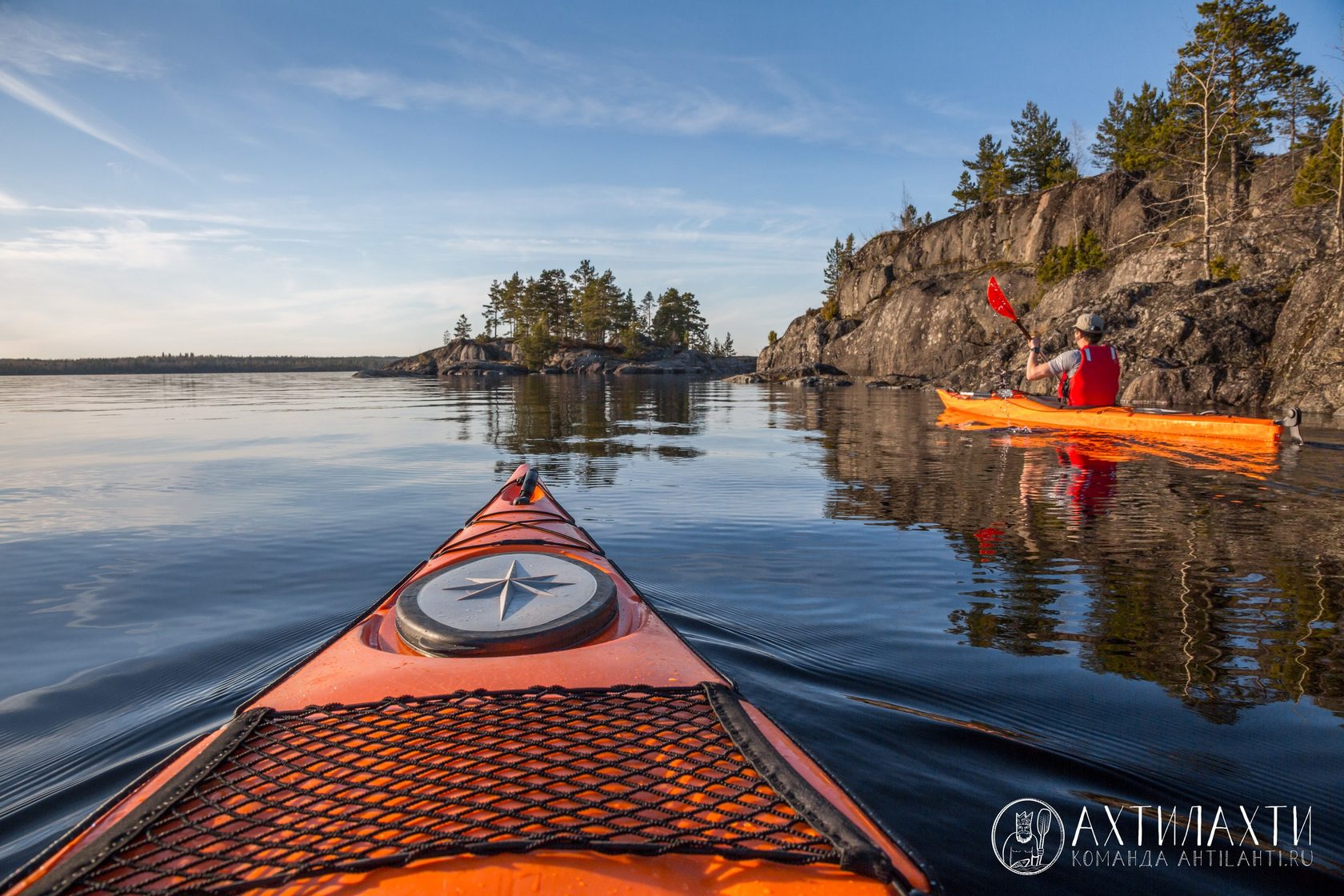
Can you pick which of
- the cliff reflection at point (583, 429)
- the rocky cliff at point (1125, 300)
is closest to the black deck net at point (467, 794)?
the cliff reflection at point (583, 429)

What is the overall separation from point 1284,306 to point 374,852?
25956 mm

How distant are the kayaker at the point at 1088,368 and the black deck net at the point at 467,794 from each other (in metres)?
11.8

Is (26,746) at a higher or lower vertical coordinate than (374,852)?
lower

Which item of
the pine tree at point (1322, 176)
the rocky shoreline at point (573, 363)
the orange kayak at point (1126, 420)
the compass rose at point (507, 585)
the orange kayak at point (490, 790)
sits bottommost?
the orange kayak at point (490, 790)

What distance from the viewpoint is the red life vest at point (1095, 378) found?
11.5 meters

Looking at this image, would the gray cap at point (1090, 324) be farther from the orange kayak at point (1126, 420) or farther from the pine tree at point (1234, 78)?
the pine tree at point (1234, 78)

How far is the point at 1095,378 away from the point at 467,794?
1284cm

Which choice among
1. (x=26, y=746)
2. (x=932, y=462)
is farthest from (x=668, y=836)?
(x=932, y=462)

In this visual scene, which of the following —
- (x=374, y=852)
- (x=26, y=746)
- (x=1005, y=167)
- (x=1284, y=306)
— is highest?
(x=1005, y=167)

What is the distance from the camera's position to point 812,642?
12.5 ft

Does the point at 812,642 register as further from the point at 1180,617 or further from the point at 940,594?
the point at 1180,617

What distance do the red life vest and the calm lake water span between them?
164 centimetres

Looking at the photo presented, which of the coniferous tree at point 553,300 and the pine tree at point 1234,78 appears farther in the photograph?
the coniferous tree at point 553,300

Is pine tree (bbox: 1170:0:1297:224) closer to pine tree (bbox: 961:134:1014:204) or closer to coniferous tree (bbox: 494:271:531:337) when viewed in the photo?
pine tree (bbox: 961:134:1014:204)
